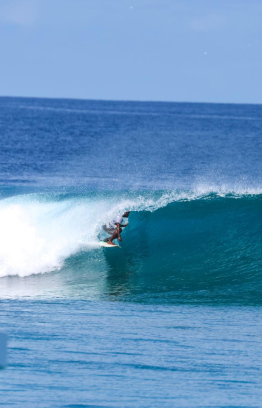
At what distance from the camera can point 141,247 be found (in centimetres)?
1578

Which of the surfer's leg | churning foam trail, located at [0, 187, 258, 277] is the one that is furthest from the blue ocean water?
the surfer's leg

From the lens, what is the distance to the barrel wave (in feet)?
41.7

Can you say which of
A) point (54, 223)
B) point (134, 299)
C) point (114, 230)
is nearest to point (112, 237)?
point (114, 230)

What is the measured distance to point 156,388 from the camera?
8.13 metres

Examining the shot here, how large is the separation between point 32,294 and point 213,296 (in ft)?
10.4

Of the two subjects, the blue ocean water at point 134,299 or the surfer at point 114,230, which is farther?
the surfer at point 114,230

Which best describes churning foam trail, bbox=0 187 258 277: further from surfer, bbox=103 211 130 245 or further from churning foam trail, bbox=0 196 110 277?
surfer, bbox=103 211 130 245

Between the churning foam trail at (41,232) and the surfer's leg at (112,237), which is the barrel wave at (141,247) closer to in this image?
the churning foam trail at (41,232)

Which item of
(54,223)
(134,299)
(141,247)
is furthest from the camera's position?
(54,223)

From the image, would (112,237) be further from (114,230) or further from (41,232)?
(41,232)

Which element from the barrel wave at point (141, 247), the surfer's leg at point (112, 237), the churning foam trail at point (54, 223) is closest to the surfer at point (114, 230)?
the surfer's leg at point (112, 237)

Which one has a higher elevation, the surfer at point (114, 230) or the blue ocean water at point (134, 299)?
the surfer at point (114, 230)

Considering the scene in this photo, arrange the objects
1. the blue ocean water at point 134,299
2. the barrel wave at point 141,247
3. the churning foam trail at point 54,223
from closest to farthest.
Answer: the blue ocean water at point 134,299 → the barrel wave at point 141,247 → the churning foam trail at point 54,223

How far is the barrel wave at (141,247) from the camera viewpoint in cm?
1271
